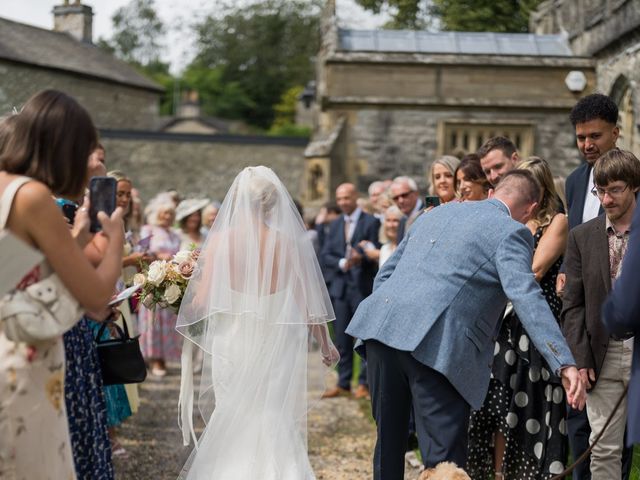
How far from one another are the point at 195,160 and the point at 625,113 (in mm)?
20703

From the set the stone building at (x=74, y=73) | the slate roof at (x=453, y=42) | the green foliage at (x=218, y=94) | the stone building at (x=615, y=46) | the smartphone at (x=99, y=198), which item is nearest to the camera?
the smartphone at (x=99, y=198)

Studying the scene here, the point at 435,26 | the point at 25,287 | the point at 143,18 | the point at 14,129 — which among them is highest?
the point at 143,18

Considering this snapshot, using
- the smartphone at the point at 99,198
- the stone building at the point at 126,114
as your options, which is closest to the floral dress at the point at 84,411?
the smartphone at the point at 99,198

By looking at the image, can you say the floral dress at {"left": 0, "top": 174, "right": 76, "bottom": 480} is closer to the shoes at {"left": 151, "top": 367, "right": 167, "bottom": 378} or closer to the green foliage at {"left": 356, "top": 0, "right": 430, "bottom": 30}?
the shoes at {"left": 151, "top": 367, "right": 167, "bottom": 378}

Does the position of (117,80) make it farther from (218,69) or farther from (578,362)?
(578,362)

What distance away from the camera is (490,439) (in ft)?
20.2

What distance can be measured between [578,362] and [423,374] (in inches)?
44.0

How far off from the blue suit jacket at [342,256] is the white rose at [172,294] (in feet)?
16.0

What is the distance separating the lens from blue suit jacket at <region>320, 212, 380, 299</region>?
10844mm

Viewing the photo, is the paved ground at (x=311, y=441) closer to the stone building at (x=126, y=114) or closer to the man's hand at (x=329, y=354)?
the man's hand at (x=329, y=354)

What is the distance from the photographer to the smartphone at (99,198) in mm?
3604

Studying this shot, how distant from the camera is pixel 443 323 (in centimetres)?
459

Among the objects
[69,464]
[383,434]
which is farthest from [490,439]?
[69,464]

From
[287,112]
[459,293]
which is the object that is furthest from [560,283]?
[287,112]
